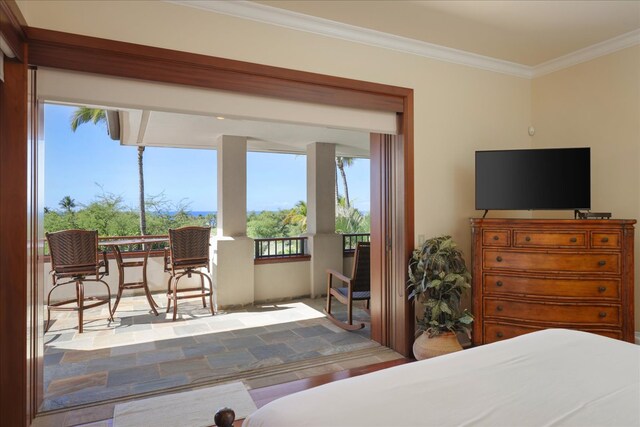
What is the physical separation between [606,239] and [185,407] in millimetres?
3284

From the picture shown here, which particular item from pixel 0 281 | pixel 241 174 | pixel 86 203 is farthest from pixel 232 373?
pixel 86 203

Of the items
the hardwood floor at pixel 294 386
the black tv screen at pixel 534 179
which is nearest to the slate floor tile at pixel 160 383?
the hardwood floor at pixel 294 386

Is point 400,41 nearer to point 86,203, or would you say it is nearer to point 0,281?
point 0,281

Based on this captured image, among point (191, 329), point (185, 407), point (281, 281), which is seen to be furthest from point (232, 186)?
point (185, 407)

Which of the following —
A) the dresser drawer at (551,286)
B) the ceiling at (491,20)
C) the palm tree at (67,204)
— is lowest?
the dresser drawer at (551,286)

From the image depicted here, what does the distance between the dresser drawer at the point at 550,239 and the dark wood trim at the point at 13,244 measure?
3442 mm

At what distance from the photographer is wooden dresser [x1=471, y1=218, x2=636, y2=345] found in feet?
9.61

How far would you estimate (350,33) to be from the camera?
3145 millimetres

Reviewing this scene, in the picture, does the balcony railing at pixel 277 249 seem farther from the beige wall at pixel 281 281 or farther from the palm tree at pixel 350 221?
the palm tree at pixel 350 221

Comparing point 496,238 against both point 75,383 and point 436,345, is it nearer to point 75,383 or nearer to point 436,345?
point 436,345

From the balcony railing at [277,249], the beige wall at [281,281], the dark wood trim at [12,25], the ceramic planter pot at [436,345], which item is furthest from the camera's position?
the balcony railing at [277,249]

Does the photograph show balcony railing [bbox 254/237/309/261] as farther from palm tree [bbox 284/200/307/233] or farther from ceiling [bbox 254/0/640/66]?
ceiling [bbox 254/0/640/66]

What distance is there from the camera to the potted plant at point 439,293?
3.09 meters

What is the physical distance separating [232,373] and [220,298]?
228cm
